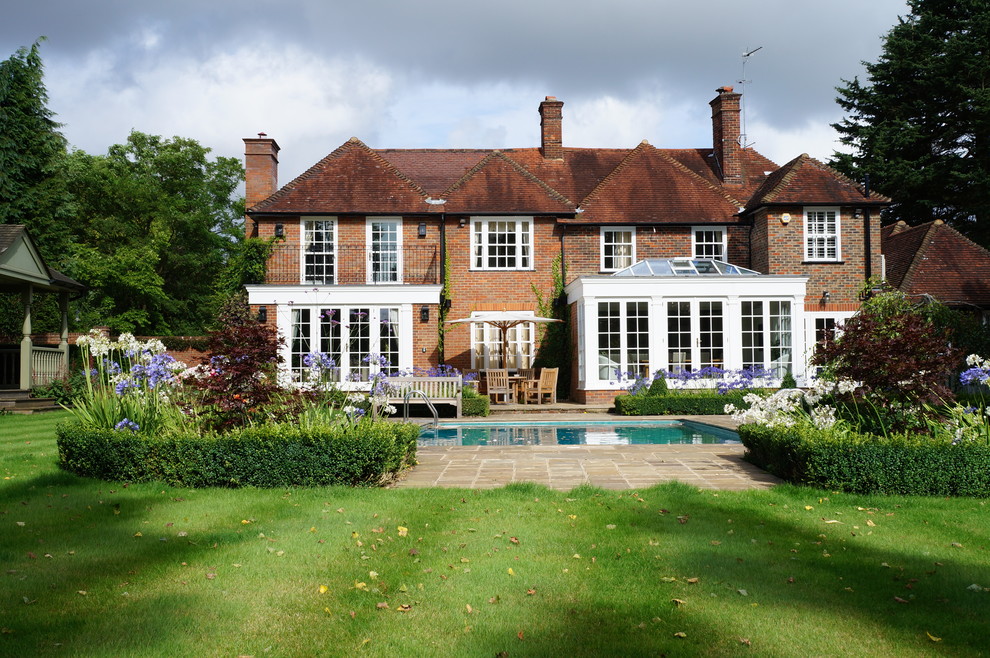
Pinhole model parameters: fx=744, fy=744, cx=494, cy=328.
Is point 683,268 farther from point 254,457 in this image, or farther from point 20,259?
point 20,259

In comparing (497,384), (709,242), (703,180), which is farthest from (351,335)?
(703,180)

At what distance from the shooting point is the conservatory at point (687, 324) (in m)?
19.4

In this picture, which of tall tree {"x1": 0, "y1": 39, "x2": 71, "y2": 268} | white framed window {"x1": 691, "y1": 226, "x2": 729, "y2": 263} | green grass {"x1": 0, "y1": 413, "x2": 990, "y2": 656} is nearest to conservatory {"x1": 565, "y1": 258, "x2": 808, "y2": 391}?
white framed window {"x1": 691, "y1": 226, "x2": 729, "y2": 263}

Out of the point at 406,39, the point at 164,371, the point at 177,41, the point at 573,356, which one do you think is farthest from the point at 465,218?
the point at 164,371

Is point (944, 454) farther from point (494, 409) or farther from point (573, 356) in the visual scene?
point (573, 356)

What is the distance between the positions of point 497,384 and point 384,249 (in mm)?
5412

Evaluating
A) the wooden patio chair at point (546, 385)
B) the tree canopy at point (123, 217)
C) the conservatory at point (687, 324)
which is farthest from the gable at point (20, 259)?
the conservatory at point (687, 324)

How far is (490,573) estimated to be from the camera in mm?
4719

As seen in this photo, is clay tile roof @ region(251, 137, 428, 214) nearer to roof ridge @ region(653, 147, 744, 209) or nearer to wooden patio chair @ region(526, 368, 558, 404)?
wooden patio chair @ region(526, 368, 558, 404)

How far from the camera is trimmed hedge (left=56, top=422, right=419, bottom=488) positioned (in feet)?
24.9

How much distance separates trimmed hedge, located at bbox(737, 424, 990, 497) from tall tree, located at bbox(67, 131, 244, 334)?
95.9 feet

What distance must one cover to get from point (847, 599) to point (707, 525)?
5.81 ft

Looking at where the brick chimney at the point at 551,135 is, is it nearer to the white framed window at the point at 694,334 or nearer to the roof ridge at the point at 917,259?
the white framed window at the point at 694,334

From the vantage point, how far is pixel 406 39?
11.0 meters
